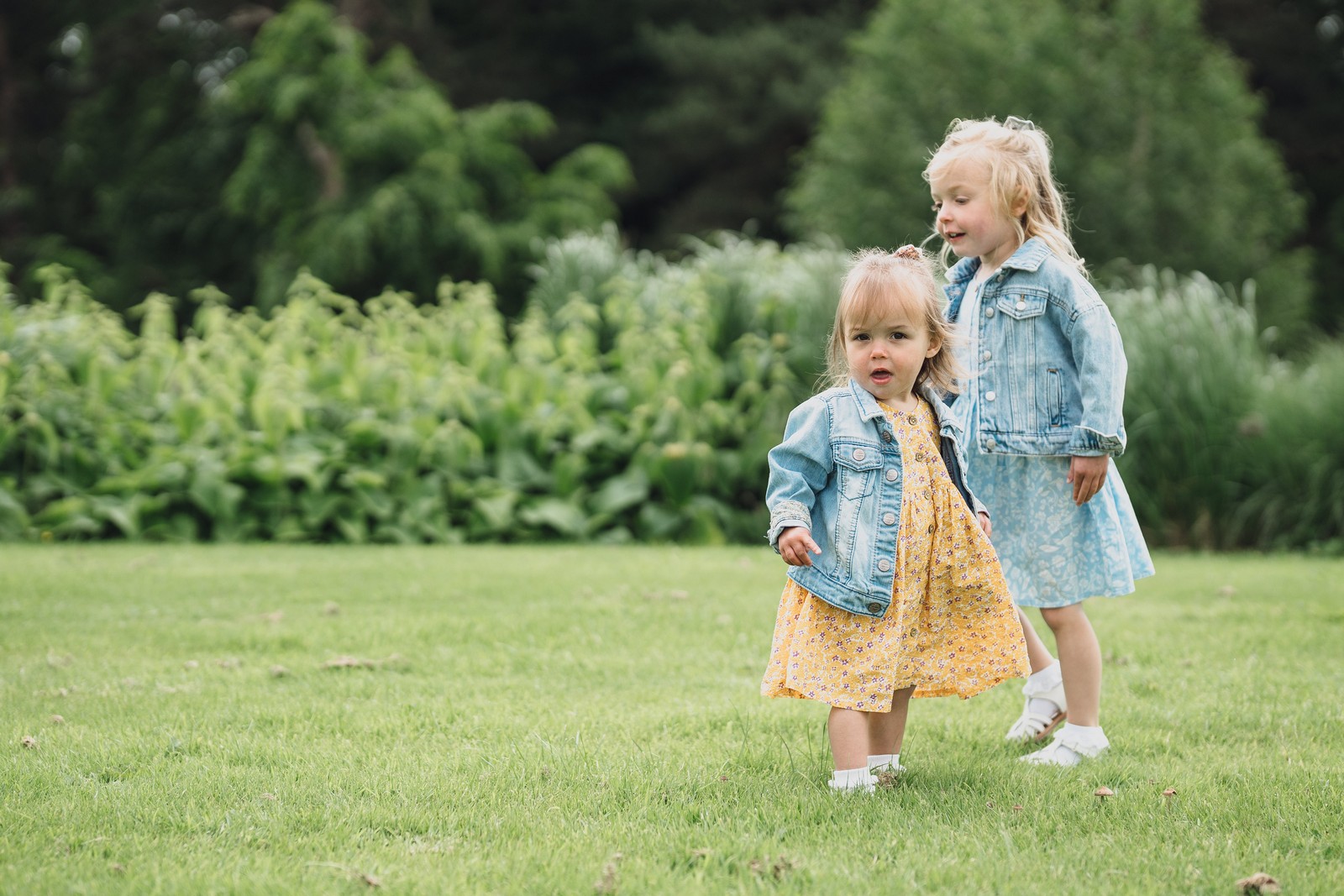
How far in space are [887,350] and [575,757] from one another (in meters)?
1.21

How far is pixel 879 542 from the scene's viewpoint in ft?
8.99

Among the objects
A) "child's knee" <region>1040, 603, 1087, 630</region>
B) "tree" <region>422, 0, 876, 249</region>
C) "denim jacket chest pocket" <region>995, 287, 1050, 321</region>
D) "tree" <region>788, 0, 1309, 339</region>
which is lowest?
"child's knee" <region>1040, 603, 1087, 630</region>

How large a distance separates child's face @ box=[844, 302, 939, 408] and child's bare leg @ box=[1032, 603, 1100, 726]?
0.77 meters

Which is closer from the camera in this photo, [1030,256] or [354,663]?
[1030,256]

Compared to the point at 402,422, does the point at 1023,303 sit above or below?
above

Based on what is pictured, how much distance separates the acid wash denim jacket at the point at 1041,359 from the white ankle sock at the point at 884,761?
847mm

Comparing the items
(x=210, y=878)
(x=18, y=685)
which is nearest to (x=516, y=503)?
(x=18, y=685)

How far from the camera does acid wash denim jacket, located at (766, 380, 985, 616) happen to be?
273 centimetres

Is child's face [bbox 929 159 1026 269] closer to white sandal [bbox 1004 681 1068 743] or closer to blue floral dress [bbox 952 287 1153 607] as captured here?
blue floral dress [bbox 952 287 1153 607]

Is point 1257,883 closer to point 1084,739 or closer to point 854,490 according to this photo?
point 1084,739

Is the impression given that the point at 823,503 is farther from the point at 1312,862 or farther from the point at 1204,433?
the point at 1204,433

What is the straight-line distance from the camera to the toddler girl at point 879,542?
2734 millimetres

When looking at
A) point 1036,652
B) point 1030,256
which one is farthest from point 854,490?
point 1036,652

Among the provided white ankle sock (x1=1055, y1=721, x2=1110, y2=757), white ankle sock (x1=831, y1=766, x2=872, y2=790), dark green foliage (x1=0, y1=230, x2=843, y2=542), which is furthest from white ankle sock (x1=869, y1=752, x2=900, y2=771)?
dark green foliage (x1=0, y1=230, x2=843, y2=542)
